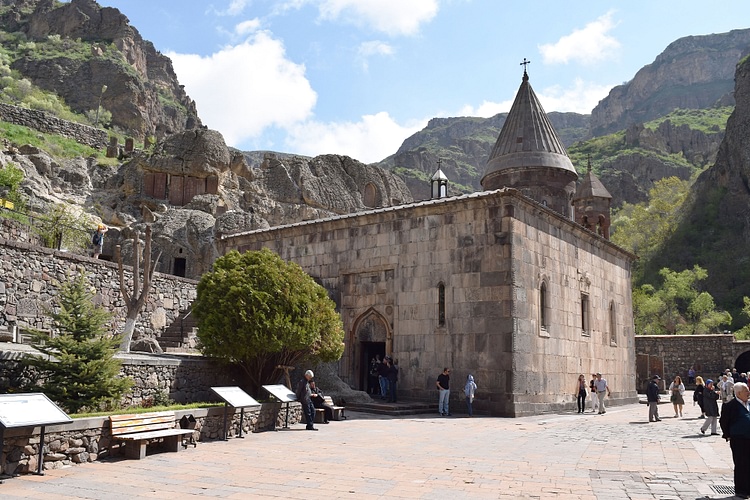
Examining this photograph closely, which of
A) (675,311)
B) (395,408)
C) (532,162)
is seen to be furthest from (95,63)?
(395,408)

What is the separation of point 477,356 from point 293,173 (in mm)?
26875

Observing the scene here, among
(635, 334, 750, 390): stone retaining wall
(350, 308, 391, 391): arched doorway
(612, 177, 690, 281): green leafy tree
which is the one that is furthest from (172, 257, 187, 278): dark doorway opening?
(612, 177, 690, 281): green leafy tree

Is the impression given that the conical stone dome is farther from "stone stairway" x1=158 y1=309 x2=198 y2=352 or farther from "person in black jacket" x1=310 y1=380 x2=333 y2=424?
"person in black jacket" x1=310 y1=380 x2=333 y2=424

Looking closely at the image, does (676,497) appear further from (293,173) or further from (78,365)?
(293,173)

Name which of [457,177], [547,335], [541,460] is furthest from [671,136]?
[541,460]

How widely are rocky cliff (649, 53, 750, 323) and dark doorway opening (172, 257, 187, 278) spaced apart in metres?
42.3

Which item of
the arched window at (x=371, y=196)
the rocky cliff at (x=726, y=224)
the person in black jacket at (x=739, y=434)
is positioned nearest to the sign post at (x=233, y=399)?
Result: the person in black jacket at (x=739, y=434)

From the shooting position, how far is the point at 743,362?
31781 millimetres

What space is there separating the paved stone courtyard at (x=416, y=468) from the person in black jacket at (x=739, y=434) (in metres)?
0.19

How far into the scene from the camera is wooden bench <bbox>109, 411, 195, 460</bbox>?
305 inches

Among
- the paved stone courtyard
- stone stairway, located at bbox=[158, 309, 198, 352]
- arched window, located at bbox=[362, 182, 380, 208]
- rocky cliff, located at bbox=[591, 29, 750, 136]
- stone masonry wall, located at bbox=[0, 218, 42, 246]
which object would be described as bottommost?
the paved stone courtyard

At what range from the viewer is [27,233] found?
19219mm

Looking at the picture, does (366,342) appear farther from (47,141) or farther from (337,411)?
(47,141)

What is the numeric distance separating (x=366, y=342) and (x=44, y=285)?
8.58 metres
